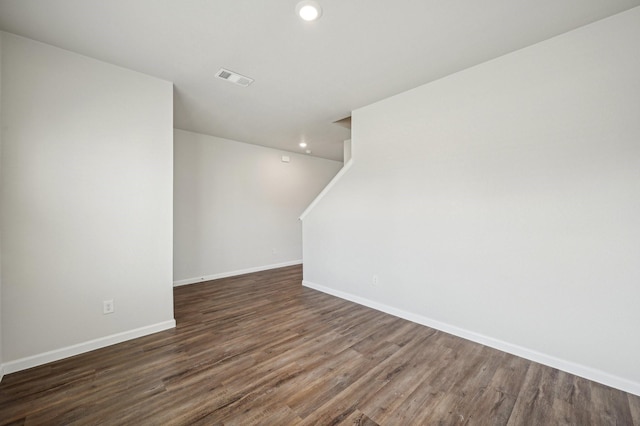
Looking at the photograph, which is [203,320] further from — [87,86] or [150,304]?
[87,86]

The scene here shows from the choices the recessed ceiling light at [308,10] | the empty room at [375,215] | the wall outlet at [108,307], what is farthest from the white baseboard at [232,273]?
the recessed ceiling light at [308,10]

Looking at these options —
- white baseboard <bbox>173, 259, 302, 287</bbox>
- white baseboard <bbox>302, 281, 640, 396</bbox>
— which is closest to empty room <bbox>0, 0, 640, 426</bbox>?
white baseboard <bbox>302, 281, 640, 396</bbox>

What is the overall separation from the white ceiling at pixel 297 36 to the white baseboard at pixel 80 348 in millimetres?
2632

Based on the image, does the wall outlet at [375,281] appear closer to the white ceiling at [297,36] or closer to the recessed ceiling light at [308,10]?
the white ceiling at [297,36]

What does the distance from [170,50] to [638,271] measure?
4.03m

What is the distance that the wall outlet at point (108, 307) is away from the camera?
2.47 meters

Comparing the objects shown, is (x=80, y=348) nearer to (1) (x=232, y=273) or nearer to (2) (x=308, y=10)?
(1) (x=232, y=273)

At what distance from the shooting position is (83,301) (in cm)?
238

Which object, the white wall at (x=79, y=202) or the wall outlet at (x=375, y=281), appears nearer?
the white wall at (x=79, y=202)

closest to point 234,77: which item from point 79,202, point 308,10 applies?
point 308,10

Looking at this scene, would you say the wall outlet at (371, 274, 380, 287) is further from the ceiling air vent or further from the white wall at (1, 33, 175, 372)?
the ceiling air vent

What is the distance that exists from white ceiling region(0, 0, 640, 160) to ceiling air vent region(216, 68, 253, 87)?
0.07 meters

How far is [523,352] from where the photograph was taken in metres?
2.27

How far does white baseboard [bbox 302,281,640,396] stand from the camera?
189 centimetres
